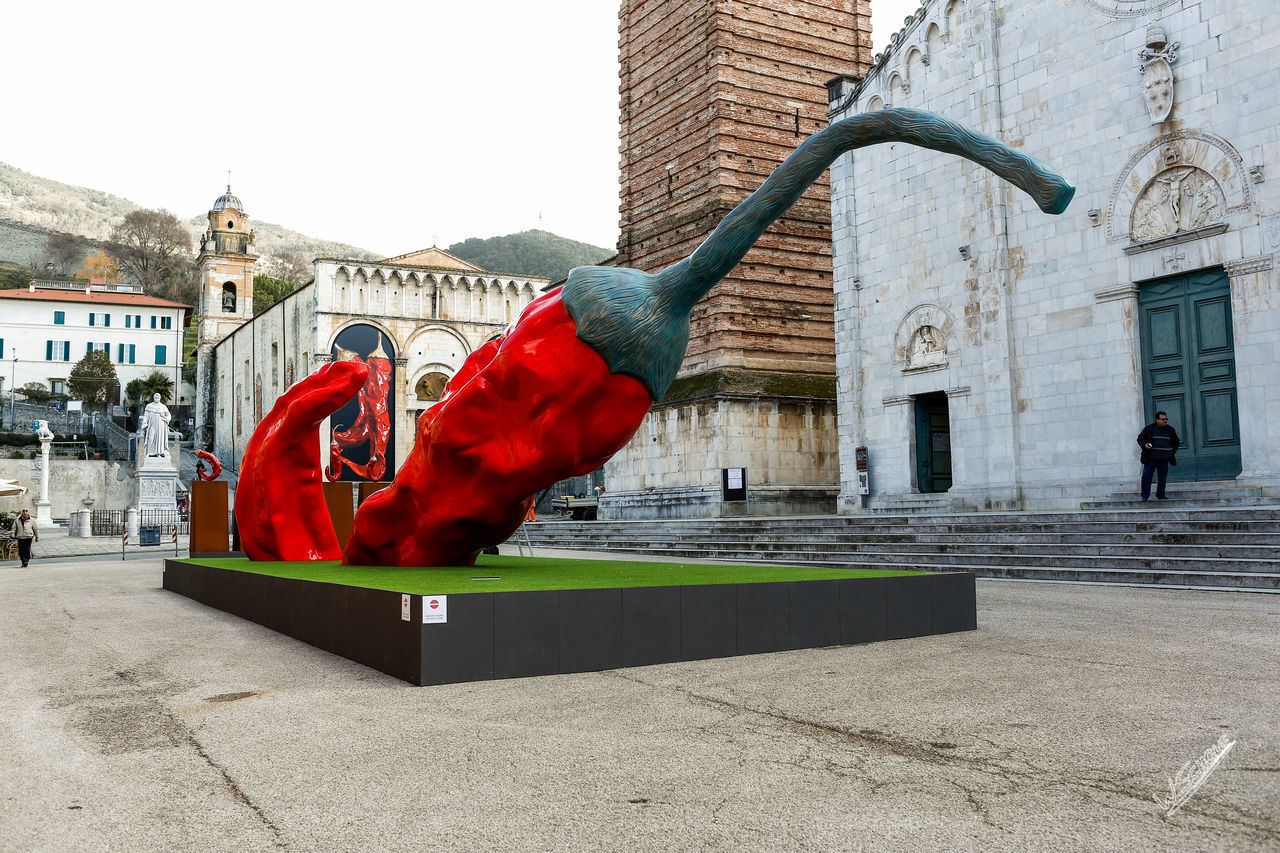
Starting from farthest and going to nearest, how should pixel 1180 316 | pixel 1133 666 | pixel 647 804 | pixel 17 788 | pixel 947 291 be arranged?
pixel 947 291
pixel 1180 316
pixel 1133 666
pixel 17 788
pixel 647 804

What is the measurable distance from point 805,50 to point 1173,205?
15.0 m

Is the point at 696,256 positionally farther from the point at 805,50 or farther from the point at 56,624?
the point at 805,50

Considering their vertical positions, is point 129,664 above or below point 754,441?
below

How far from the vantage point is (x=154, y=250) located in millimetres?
94062

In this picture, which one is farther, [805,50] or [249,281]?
[249,281]

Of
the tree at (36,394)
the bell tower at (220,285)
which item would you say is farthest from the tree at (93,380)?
the bell tower at (220,285)

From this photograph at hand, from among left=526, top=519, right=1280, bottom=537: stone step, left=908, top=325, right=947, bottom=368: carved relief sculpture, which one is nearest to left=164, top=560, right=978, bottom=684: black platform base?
left=526, top=519, right=1280, bottom=537: stone step

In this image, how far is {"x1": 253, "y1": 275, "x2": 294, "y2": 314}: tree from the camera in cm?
8031

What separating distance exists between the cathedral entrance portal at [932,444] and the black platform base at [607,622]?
41.8ft

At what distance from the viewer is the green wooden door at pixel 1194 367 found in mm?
15461

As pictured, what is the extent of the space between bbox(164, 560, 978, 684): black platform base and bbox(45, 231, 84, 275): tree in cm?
11177

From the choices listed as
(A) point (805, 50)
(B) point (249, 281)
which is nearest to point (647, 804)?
(A) point (805, 50)

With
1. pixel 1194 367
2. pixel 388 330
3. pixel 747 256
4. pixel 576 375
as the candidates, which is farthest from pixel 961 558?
pixel 388 330

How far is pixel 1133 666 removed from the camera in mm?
6555
